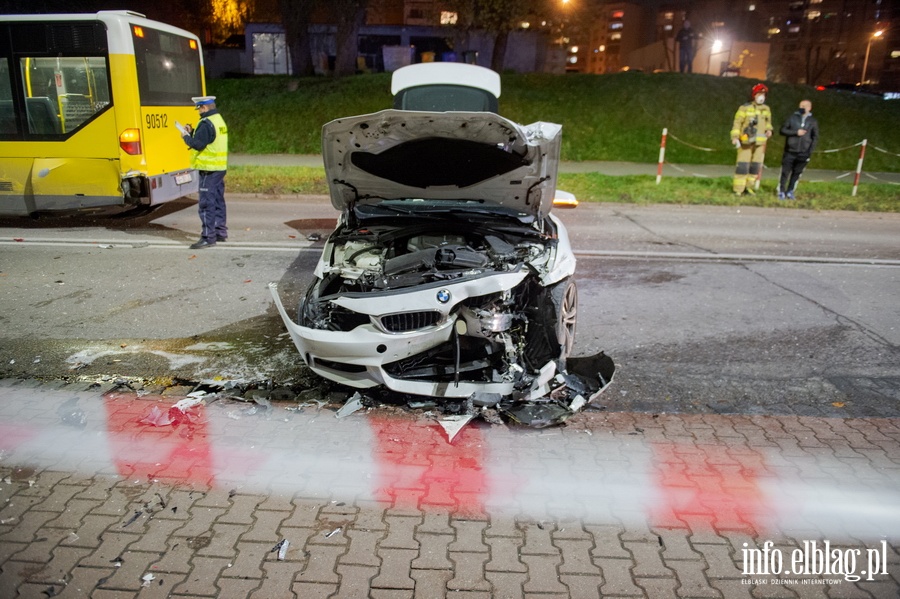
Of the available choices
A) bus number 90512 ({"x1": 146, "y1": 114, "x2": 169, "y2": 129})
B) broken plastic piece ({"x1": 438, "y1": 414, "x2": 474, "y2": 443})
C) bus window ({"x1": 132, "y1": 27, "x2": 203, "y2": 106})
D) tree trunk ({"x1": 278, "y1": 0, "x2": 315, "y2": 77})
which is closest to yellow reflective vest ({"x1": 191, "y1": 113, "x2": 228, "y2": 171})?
bus number 90512 ({"x1": 146, "y1": 114, "x2": 169, "y2": 129})

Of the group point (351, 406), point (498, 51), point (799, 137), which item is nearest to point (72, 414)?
point (351, 406)

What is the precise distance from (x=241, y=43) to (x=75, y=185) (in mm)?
36982

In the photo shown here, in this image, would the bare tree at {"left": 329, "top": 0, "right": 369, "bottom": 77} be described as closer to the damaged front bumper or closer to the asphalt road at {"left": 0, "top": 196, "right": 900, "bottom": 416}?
the asphalt road at {"left": 0, "top": 196, "right": 900, "bottom": 416}

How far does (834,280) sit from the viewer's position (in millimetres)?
7238

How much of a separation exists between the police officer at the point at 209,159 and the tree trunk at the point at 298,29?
20454 millimetres

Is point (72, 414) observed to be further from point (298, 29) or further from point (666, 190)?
point (298, 29)

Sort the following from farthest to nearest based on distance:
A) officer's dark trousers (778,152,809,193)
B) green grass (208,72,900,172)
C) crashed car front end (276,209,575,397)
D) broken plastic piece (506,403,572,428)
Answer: green grass (208,72,900,172)
officer's dark trousers (778,152,809,193)
broken plastic piece (506,403,572,428)
crashed car front end (276,209,575,397)

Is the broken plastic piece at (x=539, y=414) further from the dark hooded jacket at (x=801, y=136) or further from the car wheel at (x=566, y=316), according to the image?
the dark hooded jacket at (x=801, y=136)

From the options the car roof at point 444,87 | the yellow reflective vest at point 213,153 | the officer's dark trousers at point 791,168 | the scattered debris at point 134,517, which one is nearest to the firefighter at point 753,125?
the officer's dark trousers at point 791,168

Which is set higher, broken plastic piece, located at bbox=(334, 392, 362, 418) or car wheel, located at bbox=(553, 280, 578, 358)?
car wheel, located at bbox=(553, 280, 578, 358)

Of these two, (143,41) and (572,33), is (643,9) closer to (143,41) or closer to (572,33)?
(572,33)

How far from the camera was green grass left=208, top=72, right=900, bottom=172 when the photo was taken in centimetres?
1888

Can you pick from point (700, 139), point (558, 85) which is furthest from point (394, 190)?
point (558, 85)

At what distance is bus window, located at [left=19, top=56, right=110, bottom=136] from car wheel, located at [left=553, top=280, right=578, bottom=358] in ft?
25.6
